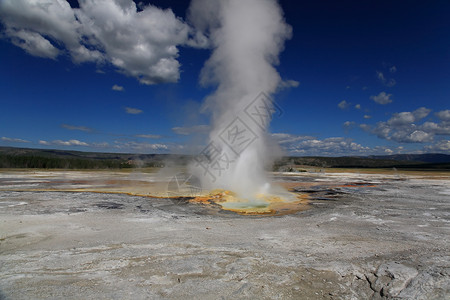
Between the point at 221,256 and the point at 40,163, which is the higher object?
the point at 40,163

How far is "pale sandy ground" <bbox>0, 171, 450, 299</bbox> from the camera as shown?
3.79 m

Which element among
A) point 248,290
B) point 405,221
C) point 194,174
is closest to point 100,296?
point 248,290

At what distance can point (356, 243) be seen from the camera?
6.01 metres

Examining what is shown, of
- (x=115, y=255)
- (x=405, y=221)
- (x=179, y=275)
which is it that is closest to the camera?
(x=179, y=275)

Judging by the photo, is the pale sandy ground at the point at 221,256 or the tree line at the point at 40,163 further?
the tree line at the point at 40,163

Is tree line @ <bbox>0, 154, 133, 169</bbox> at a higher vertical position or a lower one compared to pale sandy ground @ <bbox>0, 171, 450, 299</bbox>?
higher

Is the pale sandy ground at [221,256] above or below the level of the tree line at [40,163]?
below

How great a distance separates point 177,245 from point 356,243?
3975mm

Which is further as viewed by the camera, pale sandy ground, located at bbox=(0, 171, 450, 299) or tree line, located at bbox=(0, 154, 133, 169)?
tree line, located at bbox=(0, 154, 133, 169)

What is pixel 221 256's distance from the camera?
16.8 ft

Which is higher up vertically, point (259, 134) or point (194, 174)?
point (259, 134)

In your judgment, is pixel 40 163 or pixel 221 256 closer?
pixel 221 256

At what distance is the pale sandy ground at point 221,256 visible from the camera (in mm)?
3785

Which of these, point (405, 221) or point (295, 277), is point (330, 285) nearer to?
point (295, 277)
